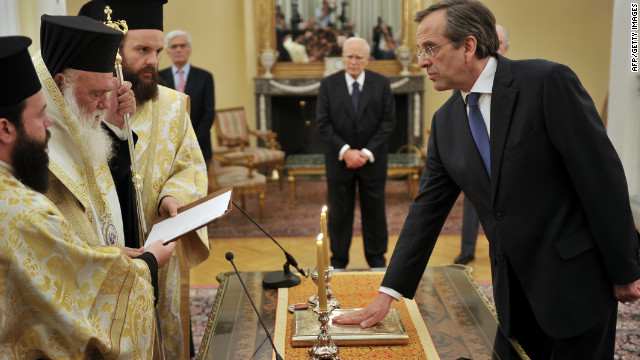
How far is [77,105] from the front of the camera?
2.16m

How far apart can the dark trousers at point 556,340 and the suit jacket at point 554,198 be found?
0.11ft

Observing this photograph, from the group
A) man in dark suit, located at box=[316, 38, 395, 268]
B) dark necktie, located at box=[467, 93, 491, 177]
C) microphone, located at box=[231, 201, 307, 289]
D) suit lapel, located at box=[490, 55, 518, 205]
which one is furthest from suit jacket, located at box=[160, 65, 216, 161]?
suit lapel, located at box=[490, 55, 518, 205]

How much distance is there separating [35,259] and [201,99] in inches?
201

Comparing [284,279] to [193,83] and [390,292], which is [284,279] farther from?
[193,83]

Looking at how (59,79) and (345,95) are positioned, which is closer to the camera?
(59,79)

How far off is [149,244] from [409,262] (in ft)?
3.11

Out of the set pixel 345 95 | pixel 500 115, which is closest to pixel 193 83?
pixel 345 95

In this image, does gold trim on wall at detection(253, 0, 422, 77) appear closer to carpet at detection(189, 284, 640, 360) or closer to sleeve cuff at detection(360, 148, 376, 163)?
sleeve cuff at detection(360, 148, 376, 163)

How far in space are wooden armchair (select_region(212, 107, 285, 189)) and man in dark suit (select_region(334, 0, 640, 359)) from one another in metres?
6.61

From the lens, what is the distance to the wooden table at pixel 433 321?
204cm

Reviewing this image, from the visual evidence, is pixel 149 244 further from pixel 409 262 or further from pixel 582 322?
pixel 582 322

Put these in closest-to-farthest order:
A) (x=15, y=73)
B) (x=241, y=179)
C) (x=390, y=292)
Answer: (x=15, y=73) → (x=390, y=292) → (x=241, y=179)

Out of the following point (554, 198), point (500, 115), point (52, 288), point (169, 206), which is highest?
point (500, 115)

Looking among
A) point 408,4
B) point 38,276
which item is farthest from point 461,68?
point 408,4
